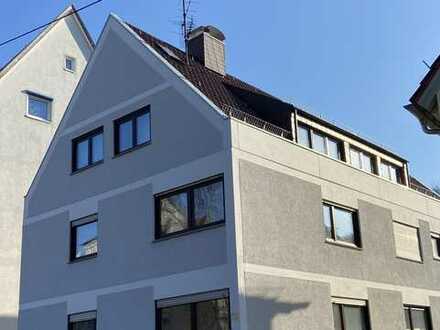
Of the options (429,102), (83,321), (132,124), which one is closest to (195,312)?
(83,321)

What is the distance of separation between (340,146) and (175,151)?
5740mm

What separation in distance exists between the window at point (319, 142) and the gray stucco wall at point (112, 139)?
3368 millimetres

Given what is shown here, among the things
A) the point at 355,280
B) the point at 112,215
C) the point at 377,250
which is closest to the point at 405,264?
the point at 377,250

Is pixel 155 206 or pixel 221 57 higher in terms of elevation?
pixel 221 57

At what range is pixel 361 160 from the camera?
21297 millimetres

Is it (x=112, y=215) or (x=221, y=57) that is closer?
(x=112, y=215)

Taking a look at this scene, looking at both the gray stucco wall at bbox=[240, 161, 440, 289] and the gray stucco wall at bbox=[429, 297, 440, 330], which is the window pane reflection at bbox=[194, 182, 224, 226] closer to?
the gray stucco wall at bbox=[240, 161, 440, 289]

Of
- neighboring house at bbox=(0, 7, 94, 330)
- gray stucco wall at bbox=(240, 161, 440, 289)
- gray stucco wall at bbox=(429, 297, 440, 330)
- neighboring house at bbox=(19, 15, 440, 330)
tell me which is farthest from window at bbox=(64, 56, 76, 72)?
gray stucco wall at bbox=(429, 297, 440, 330)

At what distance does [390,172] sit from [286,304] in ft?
28.7

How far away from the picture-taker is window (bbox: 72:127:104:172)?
1972 centimetres

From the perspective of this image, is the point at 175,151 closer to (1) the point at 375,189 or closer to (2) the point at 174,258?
(2) the point at 174,258

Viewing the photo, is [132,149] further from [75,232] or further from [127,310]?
[127,310]

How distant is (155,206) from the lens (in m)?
17.3

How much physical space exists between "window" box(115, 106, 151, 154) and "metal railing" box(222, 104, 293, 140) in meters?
2.44
